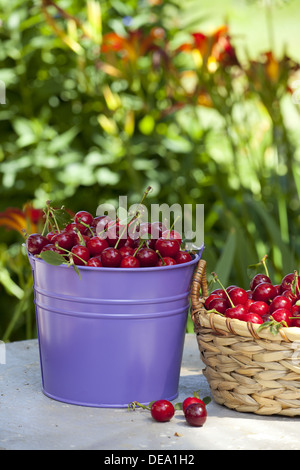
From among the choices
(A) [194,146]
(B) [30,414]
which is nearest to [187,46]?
(A) [194,146]

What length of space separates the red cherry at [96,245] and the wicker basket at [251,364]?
0.62 feet

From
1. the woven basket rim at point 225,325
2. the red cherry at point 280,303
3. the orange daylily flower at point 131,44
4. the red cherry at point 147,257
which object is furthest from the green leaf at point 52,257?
the orange daylily flower at point 131,44

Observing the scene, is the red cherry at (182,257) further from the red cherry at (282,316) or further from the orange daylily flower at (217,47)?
the orange daylily flower at (217,47)

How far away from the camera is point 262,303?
1084mm

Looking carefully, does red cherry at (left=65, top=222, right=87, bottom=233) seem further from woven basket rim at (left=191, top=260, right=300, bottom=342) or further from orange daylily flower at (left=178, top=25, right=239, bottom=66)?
orange daylily flower at (left=178, top=25, right=239, bottom=66)

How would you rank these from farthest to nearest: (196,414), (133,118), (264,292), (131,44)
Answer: (133,118)
(131,44)
(264,292)
(196,414)

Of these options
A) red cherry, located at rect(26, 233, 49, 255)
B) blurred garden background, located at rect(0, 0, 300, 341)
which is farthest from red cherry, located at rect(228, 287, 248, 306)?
blurred garden background, located at rect(0, 0, 300, 341)

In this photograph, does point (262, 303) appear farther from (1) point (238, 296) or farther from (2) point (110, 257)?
(2) point (110, 257)

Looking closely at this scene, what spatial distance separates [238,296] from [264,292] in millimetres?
53

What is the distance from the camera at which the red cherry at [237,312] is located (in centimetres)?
107

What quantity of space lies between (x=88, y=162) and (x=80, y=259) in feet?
4.34

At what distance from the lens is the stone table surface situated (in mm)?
961

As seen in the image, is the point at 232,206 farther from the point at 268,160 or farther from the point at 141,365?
the point at 141,365

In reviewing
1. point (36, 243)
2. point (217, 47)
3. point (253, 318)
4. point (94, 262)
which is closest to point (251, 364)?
point (253, 318)
